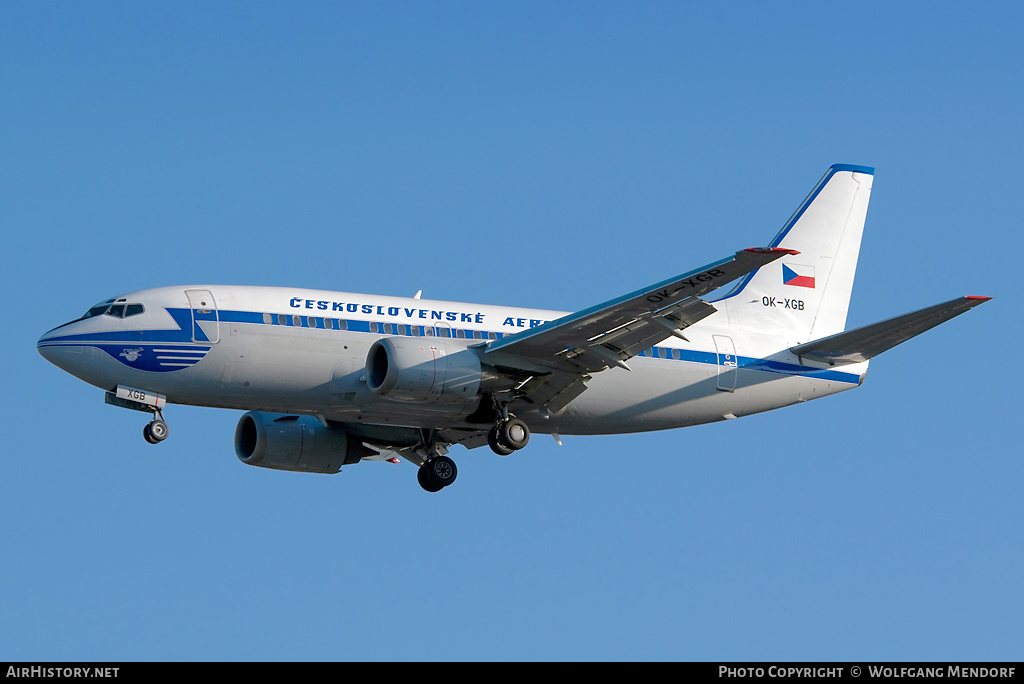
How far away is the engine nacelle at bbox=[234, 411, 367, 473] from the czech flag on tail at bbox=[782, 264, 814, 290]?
13.8 meters

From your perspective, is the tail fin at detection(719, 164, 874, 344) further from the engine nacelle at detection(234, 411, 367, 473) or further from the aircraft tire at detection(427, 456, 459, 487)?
the engine nacelle at detection(234, 411, 367, 473)

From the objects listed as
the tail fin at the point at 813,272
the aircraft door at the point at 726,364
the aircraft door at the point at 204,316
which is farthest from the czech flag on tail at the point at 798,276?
the aircraft door at the point at 204,316

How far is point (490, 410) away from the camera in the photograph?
3616cm

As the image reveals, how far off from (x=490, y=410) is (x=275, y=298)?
634cm

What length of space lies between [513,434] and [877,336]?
33.7ft

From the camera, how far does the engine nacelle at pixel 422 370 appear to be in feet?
109

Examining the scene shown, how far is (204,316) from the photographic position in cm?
3397

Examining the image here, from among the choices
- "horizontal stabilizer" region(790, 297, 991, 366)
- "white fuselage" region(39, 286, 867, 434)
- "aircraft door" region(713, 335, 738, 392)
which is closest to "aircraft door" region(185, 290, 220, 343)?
"white fuselage" region(39, 286, 867, 434)

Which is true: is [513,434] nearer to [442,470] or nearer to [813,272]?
[442,470]

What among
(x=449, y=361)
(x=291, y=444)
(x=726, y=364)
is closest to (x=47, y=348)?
(x=291, y=444)

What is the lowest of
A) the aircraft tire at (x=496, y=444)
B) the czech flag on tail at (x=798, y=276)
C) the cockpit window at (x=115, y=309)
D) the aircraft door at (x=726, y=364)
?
the aircraft tire at (x=496, y=444)

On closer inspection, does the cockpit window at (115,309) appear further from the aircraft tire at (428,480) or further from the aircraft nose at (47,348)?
the aircraft tire at (428,480)
